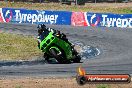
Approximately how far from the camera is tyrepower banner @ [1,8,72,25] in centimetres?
3825

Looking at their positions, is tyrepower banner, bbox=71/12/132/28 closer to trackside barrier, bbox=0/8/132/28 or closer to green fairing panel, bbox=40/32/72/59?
trackside barrier, bbox=0/8/132/28

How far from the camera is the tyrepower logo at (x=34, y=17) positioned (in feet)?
127

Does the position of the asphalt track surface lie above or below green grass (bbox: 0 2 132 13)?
above

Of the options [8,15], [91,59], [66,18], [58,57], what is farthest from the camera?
[8,15]

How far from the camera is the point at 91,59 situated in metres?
22.7

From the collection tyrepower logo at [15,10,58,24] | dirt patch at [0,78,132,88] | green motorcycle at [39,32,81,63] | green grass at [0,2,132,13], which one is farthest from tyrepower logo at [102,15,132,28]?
dirt patch at [0,78,132,88]

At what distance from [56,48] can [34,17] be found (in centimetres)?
1863

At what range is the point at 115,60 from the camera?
894 inches

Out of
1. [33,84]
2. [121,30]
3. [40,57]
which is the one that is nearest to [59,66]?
[40,57]

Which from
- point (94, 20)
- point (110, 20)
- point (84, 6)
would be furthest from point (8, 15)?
point (84, 6)

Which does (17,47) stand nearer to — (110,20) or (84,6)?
(110,20)

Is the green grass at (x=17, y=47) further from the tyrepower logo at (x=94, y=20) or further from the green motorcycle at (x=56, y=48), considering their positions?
the tyrepower logo at (x=94, y=20)

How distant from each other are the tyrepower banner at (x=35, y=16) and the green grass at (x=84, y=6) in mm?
10798

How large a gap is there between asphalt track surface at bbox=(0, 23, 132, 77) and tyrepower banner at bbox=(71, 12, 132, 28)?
980 millimetres
